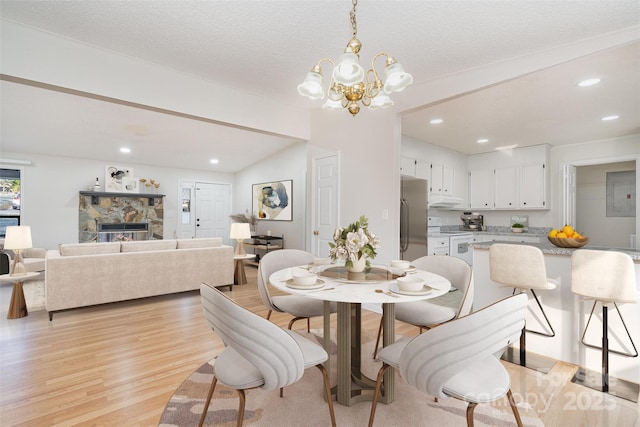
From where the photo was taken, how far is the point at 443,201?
5602mm

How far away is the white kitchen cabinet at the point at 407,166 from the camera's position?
4914 millimetres

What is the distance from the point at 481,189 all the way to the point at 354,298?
18.4 ft

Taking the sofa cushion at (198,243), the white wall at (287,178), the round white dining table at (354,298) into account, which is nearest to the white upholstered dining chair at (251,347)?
the round white dining table at (354,298)

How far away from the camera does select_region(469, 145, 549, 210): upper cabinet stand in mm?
5418

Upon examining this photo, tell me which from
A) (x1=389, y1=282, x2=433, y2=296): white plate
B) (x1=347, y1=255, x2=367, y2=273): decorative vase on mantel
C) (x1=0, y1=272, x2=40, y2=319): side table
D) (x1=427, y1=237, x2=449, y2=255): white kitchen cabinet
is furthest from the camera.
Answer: (x1=427, y1=237, x2=449, y2=255): white kitchen cabinet

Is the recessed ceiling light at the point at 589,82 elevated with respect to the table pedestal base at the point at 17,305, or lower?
elevated

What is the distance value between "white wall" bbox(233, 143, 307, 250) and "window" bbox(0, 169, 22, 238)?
15.6ft

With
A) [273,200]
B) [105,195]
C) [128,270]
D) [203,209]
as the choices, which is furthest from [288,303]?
[203,209]

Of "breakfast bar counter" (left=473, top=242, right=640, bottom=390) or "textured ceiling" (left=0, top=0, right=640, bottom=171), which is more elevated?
"textured ceiling" (left=0, top=0, right=640, bottom=171)

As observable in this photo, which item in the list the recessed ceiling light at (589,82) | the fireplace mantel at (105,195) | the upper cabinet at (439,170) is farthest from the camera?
the fireplace mantel at (105,195)

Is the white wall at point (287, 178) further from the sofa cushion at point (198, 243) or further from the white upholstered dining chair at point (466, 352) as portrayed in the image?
the white upholstered dining chair at point (466, 352)

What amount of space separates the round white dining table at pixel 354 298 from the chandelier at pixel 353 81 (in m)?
1.13

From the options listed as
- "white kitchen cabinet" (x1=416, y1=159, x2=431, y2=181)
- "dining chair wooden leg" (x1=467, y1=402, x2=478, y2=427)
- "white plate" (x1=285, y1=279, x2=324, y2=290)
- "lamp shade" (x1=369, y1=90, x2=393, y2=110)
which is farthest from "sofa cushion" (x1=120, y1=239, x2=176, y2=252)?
"dining chair wooden leg" (x1=467, y1=402, x2=478, y2=427)

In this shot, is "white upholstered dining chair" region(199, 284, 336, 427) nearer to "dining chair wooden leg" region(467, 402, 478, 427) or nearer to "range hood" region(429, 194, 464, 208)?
"dining chair wooden leg" region(467, 402, 478, 427)
